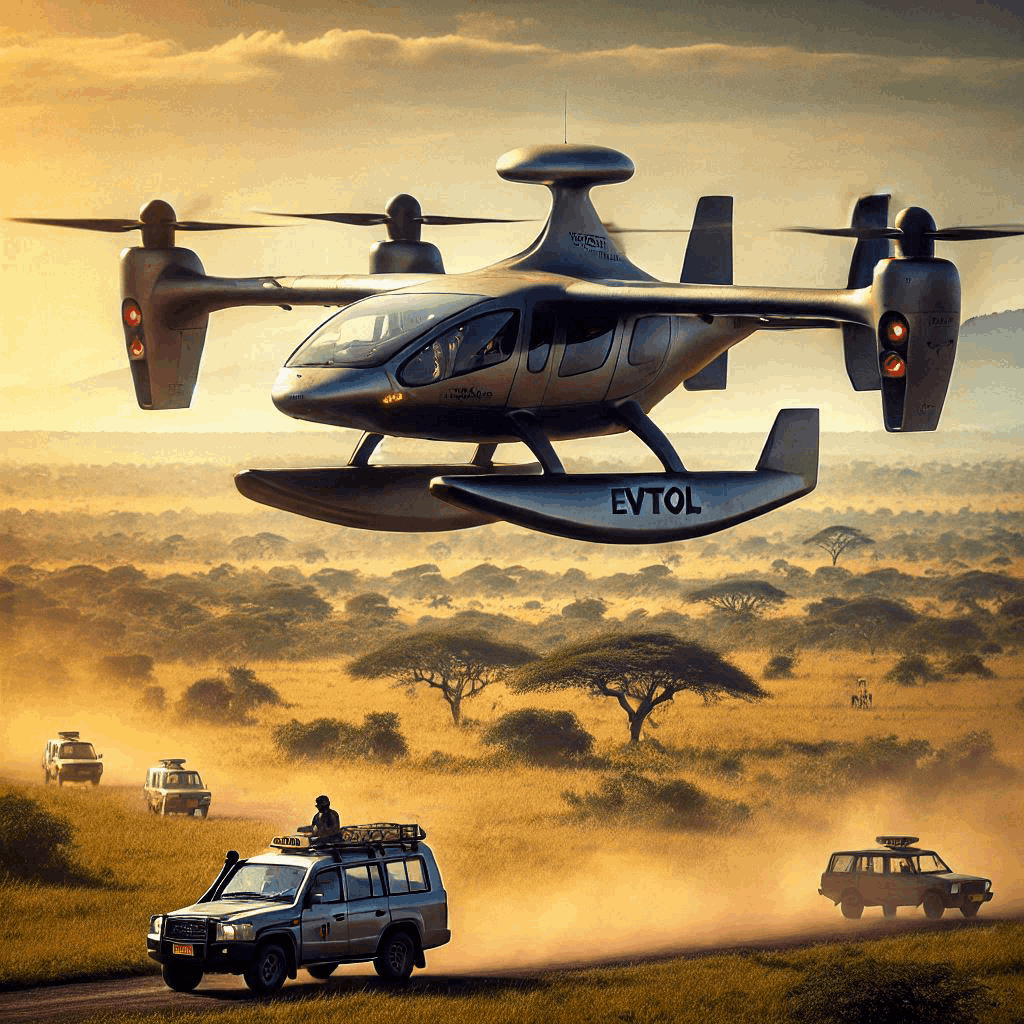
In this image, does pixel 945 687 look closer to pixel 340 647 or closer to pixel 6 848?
pixel 340 647

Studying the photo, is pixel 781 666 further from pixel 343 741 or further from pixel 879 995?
pixel 879 995

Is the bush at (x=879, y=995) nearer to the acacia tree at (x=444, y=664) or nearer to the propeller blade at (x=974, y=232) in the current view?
the propeller blade at (x=974, y=232)

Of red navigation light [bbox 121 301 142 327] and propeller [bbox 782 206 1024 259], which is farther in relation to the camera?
red navigation light [bbox 121 301 142 327]

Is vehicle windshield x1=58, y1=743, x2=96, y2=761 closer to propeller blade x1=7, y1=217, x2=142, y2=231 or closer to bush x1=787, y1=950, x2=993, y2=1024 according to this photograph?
bush x1=787, y1=950, x2=993, y2=1024

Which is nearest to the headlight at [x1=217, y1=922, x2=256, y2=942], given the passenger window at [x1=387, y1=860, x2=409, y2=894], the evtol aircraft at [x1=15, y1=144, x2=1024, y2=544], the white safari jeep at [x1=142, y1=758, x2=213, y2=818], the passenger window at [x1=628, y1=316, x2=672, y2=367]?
the passenger window at [x1=387, y1=860, x2=409, y2=894]

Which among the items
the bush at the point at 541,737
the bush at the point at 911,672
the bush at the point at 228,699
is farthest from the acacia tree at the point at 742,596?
the bush at the point at 228,699

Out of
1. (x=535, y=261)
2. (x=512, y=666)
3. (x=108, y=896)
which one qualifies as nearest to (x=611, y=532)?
(x=535, y=261)

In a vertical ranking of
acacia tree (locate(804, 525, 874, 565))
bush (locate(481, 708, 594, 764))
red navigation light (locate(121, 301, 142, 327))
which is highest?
Result: acacia tree (locate(804, 525, 874, 565))

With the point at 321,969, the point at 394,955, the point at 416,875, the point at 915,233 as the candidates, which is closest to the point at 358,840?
the point at 416,875
